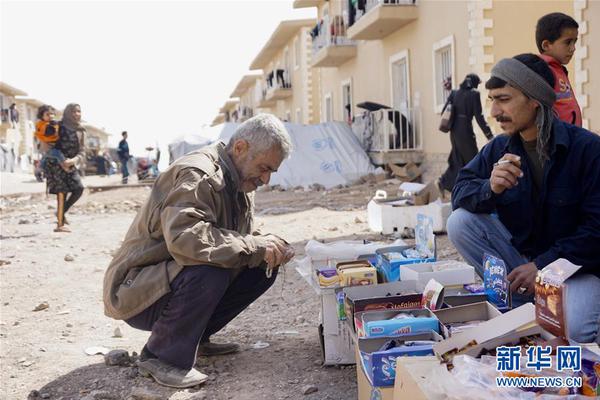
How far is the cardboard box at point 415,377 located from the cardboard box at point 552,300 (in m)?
0.36

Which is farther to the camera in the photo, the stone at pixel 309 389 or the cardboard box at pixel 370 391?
the stone at pixel 309 389

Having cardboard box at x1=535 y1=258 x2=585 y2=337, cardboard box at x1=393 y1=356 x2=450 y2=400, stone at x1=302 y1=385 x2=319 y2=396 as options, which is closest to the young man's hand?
cardboard box at x1=535 y1=258 x2=585 y2=337

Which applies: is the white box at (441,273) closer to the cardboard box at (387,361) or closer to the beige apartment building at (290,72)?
the cardboard box at (387,361)

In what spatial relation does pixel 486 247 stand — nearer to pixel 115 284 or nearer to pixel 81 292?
pixel 115 284

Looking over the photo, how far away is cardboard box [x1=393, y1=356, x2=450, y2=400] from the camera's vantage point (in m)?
1.76

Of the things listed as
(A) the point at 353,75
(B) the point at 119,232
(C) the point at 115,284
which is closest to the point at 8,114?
(A) the point at 353,75

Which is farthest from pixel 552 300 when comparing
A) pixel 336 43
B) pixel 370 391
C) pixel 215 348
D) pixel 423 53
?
pixel 336 43

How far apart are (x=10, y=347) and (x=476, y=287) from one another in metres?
2.75

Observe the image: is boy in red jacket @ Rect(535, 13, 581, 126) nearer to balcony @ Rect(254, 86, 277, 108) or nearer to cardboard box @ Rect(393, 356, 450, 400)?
cardboard box @ Rect(393, 356, 450, 400)

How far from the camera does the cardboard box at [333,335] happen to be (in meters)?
3.23

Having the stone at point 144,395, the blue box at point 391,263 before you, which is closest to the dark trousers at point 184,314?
the stone at point 144,395

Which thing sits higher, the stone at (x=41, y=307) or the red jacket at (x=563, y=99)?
the red jacket at (x=563, y=99)

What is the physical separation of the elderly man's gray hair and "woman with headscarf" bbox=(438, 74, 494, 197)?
557 centimetres

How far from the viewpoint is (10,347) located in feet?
13.0
